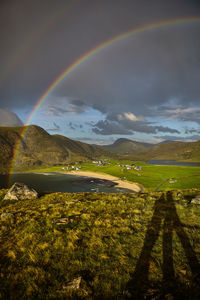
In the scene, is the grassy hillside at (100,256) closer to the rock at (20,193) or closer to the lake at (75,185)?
the rock at (20,193)

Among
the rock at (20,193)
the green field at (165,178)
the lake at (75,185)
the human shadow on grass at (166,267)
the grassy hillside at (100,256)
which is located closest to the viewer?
the human shadow on grass at (166,267)

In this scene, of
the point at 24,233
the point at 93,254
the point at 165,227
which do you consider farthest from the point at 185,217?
the point at 24,233

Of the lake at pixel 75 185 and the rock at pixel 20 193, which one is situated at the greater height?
the rock at pixel 20 193

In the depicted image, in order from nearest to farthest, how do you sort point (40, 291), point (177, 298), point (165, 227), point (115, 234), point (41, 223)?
point (177, 298) < point (40, 291) < point (115, 234) < point (165, 227) < point (41, 223)

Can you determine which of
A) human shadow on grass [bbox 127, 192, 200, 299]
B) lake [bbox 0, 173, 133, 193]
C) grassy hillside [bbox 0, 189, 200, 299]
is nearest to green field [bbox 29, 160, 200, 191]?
lake [bbox 0, 173, 133, 193]

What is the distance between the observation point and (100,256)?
665 cm

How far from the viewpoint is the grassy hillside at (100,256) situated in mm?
4785

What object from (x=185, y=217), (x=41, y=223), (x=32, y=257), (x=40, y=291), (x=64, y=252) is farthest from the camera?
(x=185, y=217)

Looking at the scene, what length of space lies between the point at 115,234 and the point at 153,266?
3.09 meters

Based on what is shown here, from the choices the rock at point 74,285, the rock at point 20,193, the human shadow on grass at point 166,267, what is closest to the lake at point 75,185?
the rock at point 20,193

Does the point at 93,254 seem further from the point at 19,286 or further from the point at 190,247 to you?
the point at 190,247

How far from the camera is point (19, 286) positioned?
512 cm

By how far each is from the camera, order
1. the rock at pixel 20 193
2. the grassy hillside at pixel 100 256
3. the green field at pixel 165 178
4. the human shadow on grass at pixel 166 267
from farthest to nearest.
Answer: the green field at pixel 165 178 → the rock at pixel 20 193 → the grassy hillside at pixel 100 256 → the human shadow on grass at pixel 166 267

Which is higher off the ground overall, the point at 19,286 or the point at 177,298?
the point at 177,298
